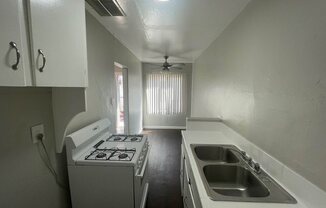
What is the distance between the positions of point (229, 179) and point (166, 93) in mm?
4626

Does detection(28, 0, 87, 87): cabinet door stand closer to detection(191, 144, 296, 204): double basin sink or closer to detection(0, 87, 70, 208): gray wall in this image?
detection(0, 87, 70, 208): gray wall

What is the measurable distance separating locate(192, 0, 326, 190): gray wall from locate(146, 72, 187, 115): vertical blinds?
400 cm

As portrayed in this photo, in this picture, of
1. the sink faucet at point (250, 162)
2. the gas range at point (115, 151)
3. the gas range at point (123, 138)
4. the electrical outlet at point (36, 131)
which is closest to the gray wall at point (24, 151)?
the electrical outlet at point (36, 131)

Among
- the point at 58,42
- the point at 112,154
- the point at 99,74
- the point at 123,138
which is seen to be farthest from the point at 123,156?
the point at 99,74

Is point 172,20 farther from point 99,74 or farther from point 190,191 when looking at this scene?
point 190,191

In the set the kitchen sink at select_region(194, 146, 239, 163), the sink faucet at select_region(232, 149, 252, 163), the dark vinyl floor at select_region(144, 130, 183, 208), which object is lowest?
the dark vinyl floor at select_region(144, 130, 183, 208)

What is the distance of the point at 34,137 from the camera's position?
1.18 m

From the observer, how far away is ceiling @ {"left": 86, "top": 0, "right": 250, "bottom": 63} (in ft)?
5.36

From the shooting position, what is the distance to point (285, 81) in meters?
1.03

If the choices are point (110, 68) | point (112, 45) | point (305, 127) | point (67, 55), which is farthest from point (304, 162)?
point (112, 45)

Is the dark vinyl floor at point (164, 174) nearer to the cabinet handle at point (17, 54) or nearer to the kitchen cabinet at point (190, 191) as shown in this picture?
the kitchen cabinet at point (190, 191)

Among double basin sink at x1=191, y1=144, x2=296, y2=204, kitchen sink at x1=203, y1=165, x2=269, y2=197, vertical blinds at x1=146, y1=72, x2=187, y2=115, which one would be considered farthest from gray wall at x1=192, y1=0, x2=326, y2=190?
vertical blinds at x1=146, y1=72, x2=187, y2=115

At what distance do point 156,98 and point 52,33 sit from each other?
505 centimetres

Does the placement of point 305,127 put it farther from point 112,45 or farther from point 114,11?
point 112,45
